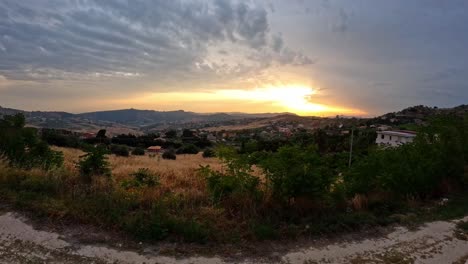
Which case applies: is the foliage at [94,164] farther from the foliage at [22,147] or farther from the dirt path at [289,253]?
the dirt path at [289,253]

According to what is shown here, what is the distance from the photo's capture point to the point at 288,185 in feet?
23.9

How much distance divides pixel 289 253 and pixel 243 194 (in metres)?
2.05

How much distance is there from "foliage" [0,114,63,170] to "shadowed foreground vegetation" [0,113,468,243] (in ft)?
0.10

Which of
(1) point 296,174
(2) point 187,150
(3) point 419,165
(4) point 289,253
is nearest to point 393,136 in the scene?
(2) point 187,150

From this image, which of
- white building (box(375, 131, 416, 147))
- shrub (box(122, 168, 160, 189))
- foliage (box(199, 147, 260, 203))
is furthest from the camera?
white building (box(375, 131, 416, 147))

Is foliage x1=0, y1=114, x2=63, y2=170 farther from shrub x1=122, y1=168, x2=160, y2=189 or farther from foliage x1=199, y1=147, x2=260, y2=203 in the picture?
foliage x1=199, y1=147, x2=260, y2=203

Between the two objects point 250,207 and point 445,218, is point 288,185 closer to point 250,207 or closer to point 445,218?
point 250,207

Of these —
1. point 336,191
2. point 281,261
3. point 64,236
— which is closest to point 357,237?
point 336,191

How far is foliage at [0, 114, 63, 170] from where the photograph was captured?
9766 mm

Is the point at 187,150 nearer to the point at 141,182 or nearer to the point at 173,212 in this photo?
the point at 141,182

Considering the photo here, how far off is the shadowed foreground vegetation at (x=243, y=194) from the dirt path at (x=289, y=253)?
60 cm

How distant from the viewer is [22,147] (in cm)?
1008

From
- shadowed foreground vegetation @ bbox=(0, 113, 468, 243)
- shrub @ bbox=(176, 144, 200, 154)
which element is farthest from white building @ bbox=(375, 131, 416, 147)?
shadowed foreground vegetation @ bbox=(0, 113, 468, 243)

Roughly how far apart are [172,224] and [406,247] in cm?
461
